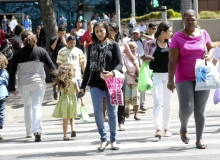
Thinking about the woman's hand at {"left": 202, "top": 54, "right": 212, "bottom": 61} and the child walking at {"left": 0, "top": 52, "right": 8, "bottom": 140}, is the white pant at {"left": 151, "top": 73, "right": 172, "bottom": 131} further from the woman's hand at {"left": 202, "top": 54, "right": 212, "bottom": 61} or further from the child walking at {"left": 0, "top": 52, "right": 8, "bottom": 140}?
the child walking at {"left": 0, "top": 52, "right": 8, "bottom": 140}

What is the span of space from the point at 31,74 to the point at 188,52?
3106 mm

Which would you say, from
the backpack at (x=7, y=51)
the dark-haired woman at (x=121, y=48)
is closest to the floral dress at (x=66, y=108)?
the dark-haired woman at (x=121, y=48)

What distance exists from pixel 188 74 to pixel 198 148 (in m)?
1.06

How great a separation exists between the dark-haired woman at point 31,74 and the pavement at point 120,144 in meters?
0.46

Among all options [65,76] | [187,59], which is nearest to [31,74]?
[65,76]

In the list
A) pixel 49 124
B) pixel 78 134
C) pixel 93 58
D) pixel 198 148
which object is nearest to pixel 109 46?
pixel 93 58

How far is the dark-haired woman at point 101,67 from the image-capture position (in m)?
7.96

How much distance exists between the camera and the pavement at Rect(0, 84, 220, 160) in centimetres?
766

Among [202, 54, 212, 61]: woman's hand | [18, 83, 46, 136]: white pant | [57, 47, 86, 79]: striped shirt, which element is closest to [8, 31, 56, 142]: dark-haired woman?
[18, 83, 46, 136]: white pant

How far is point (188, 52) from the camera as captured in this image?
7.52 m

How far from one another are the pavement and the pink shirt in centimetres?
103

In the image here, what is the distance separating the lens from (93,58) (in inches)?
316

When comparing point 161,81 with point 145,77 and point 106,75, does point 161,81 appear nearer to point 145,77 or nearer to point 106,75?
point 145,77

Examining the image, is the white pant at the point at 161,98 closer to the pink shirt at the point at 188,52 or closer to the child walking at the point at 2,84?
the pink shirt at the point at 188,52
